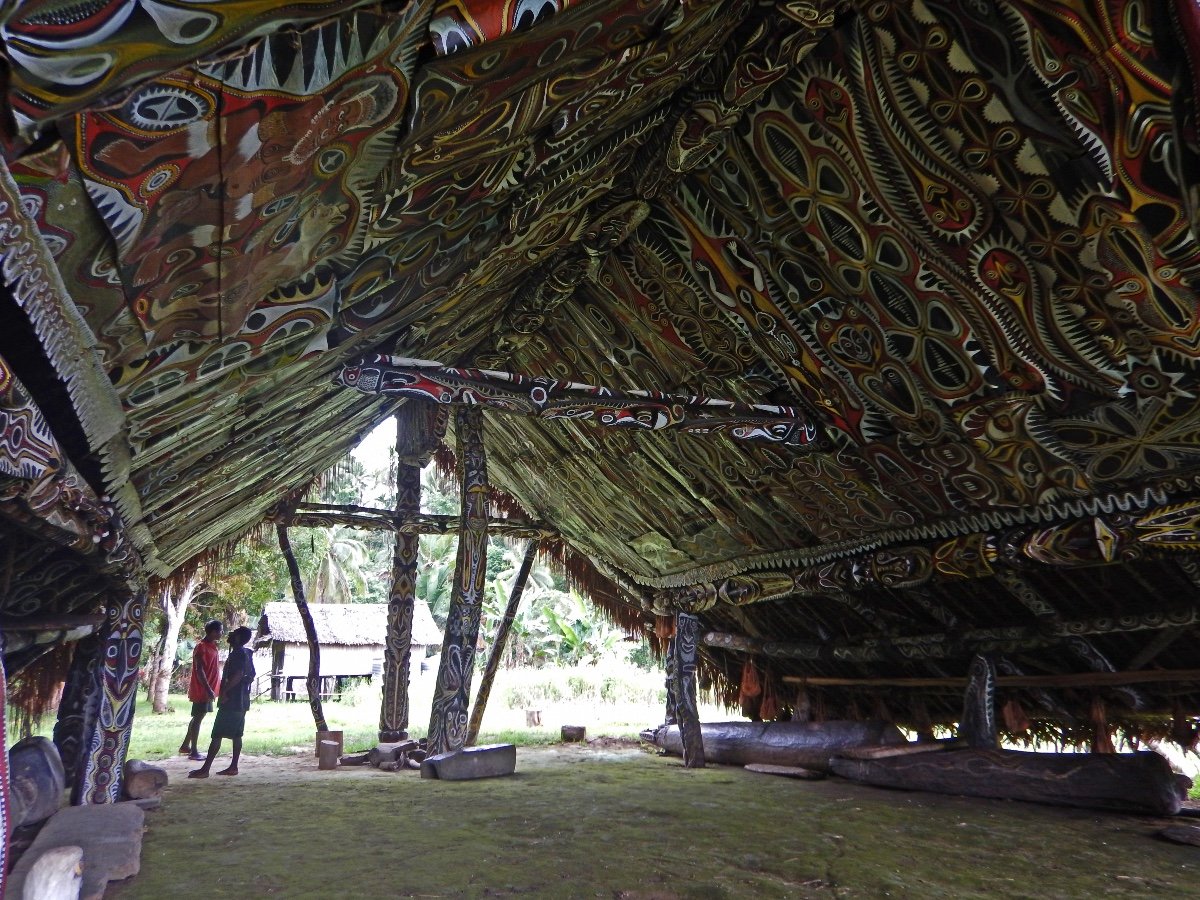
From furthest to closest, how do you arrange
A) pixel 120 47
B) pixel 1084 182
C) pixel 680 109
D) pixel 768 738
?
pixel 768 738 < pixel 680 109 < pixel 1084 182 < pixel 120 47

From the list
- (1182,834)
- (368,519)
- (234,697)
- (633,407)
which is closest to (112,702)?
(234,697)

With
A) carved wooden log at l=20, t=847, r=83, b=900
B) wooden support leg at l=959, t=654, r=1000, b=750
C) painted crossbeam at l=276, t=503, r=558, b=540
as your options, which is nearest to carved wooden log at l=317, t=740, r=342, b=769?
painted crossbeam at l=276, t=503, r=558, b=540

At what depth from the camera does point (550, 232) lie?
514 cm

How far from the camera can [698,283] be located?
572 cm

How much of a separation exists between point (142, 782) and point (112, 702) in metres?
0.74

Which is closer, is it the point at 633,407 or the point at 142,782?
the point at 633,407

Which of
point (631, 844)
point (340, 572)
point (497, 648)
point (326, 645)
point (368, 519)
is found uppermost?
point (340, 572)

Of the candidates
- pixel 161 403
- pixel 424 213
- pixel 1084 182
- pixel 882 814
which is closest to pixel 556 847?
pixel 882 814

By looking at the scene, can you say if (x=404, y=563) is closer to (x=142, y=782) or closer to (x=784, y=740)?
(x=142, y=782)

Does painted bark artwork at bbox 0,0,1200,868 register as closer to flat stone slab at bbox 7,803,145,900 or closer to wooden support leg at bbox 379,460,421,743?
flat stone slab at bbox 7,803,145,900

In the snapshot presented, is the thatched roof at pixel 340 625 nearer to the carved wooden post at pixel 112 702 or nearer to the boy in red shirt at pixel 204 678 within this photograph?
the boy in red shirt at pixel 204 678

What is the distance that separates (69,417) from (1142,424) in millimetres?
5121

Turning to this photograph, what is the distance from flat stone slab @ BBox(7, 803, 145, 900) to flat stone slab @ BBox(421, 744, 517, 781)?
2.95 meters

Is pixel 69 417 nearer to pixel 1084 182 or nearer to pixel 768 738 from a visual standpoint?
pixel 1084 182
